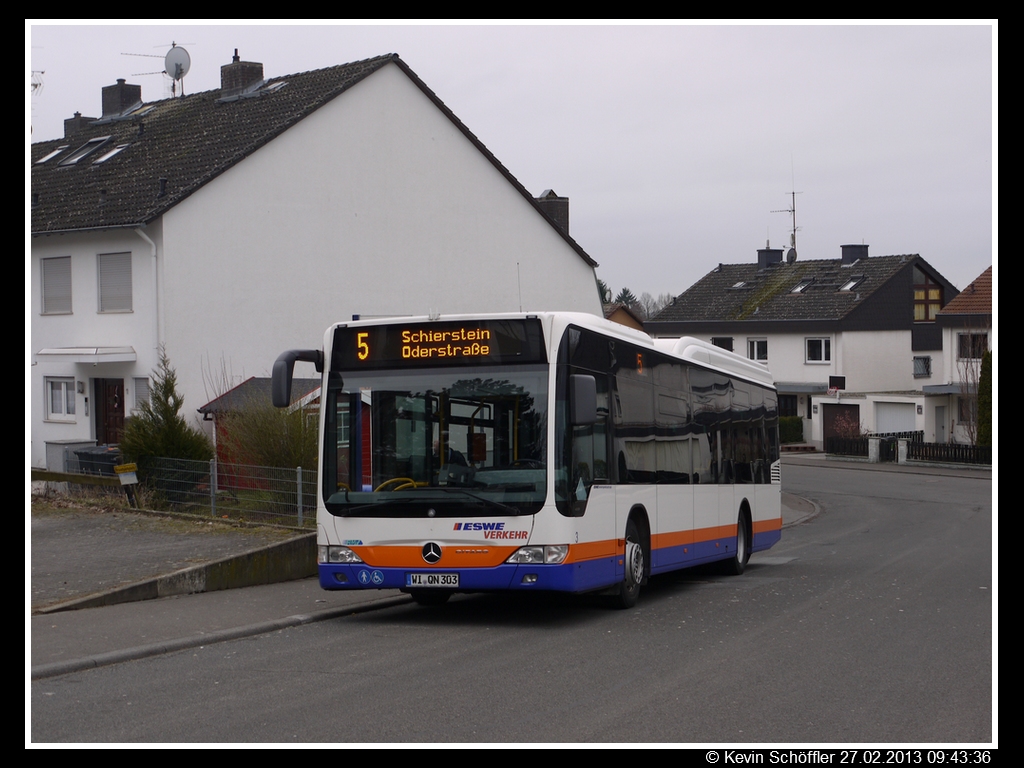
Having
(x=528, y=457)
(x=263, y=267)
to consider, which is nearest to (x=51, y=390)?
(x=263, y=267)

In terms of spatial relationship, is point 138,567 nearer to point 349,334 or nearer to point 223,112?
point 349,334

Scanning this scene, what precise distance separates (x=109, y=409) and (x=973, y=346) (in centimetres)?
4375

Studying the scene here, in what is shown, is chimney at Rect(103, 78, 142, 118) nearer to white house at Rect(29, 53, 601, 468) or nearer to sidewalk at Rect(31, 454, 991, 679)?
white house at Rect(29, 53, 601, 468)

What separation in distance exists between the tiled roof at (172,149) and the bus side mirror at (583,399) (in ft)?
55.0

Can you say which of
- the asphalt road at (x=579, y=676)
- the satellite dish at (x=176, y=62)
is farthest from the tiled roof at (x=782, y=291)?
the asphalt road at (x=579, y=676)

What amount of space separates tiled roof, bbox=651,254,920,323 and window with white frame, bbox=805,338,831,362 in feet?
4.08

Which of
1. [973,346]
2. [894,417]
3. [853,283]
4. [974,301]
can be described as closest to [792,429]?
[894,417]

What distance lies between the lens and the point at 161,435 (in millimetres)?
21141

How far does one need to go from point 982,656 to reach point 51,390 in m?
24.2

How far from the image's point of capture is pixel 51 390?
29125 mm

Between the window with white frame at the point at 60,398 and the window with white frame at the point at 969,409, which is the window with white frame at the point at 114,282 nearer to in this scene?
the window with white frame at the point at 60,398

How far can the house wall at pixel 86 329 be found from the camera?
26156 mm

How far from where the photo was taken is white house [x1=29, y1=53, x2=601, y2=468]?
26422 millimetres

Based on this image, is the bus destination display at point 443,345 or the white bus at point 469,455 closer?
the white bus at point 469,455
